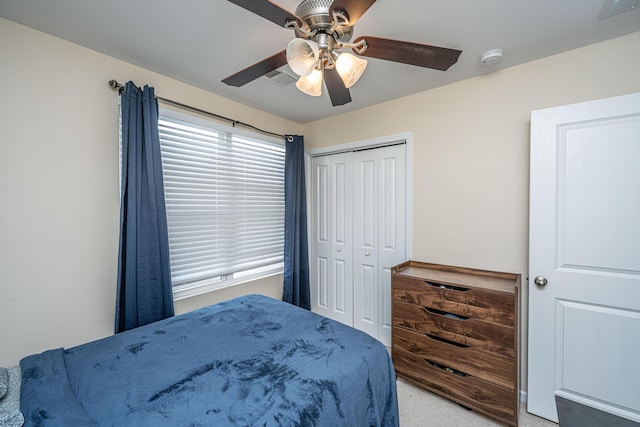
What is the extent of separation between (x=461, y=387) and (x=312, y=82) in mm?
2181

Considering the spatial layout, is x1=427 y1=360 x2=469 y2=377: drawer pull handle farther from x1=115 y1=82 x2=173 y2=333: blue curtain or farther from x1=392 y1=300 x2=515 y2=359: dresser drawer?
x1=115 y1=82 x2=173 y2=333: blue curtain

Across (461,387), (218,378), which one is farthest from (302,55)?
(461,387)

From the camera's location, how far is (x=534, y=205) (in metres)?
1.75

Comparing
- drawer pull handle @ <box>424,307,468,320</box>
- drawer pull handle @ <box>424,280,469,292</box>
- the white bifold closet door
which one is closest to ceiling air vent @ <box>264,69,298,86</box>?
the white bifold closet door

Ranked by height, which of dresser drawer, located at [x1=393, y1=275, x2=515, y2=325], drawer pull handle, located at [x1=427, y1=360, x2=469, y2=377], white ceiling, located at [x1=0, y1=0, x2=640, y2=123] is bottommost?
drawer pull handle, located at [x1=427, y1=360, x2=469, y2=377]

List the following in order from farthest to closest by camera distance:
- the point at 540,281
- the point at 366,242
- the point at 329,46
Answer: the point at 366,242 → the point at 540,281 → the point at 329,46

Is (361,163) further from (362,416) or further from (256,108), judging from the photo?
(362,416)

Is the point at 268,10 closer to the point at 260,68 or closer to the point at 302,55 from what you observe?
the point at 302,55

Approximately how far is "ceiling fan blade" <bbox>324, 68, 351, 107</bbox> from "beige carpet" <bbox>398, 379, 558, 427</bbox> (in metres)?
2.13

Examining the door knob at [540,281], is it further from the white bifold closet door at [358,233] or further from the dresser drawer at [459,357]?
the white bifold closet door at [358,233]

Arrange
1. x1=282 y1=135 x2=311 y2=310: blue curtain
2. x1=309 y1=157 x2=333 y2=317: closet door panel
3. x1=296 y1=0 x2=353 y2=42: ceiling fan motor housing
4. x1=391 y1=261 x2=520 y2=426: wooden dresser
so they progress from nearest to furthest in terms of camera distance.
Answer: x1=296 y1=0 x2=353 y2=42: ceiling fan motor housing → x1=391 y1=261 x2=520 y2=426: wooden dresser → x1=282 y1=135 x2=311 y2=310: blue curtain → x1=309 y1=157 x2=333 y2=317: closet door panel

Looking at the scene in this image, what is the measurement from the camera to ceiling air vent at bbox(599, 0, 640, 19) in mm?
1315

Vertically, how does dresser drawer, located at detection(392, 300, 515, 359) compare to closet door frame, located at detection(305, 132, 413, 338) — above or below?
below

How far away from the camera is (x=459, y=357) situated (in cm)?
180
